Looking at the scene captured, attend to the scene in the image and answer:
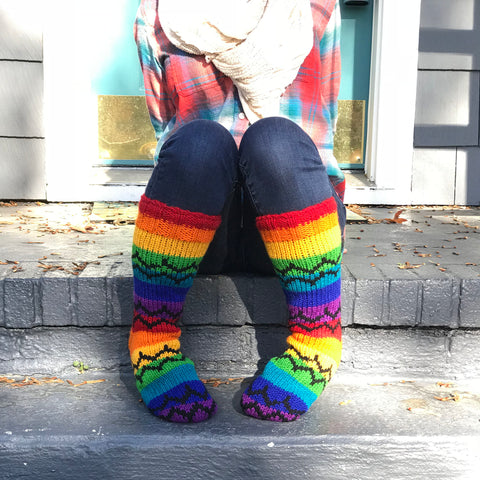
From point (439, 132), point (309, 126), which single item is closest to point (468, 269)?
point (309, 126)

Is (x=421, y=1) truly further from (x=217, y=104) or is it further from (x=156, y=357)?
(x=156, y=357)

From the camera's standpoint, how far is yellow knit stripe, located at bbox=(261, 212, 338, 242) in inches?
42.8

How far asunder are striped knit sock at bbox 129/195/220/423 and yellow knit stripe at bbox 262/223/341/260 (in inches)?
5.4

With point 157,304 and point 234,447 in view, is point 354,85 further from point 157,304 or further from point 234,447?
point 234,447

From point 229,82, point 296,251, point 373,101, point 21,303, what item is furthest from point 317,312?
point 373,101

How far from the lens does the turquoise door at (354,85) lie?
132 inches

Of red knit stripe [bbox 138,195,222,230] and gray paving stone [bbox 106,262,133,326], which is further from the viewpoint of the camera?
gray paving stone [bbox 106,262,133,326]

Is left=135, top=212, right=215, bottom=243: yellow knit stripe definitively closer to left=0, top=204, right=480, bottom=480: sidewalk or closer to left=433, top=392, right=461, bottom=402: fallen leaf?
left=0, top=204, right=480, bottom=480: sidewalk

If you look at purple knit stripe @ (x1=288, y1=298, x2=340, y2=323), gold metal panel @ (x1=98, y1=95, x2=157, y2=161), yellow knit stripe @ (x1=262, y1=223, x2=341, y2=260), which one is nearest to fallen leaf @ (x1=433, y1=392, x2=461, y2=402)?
purple knit stripe @ (x1=288, y1=298, x2=340, y2=323)

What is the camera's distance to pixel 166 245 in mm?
1101

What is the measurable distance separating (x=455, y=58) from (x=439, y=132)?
0.40 meters

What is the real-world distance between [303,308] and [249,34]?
0.57 m

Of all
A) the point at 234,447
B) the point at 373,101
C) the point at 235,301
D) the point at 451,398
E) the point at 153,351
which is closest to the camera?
the point at 234,447

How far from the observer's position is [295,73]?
126 cm
